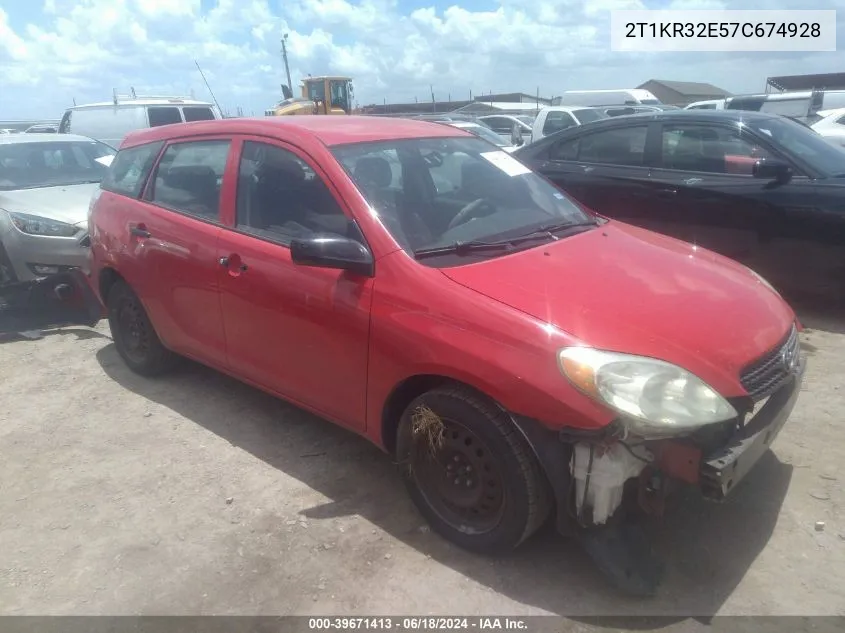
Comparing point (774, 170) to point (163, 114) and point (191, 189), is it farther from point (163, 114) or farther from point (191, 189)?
point (163, 114)

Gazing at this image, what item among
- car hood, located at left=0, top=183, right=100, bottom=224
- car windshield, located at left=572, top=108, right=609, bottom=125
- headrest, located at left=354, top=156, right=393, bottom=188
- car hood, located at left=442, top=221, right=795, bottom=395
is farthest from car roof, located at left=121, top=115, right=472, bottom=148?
car windshield, located at left=572, top=108, right=609, bottom=125

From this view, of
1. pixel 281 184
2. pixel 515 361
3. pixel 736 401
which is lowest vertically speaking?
pixel 736 401

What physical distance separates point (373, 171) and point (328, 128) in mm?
473

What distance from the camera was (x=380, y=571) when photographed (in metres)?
2.72

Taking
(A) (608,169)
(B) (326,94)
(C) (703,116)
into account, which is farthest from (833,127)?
(B) (326,94)

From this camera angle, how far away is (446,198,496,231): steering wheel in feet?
10.3

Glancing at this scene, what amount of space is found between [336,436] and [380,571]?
119 cm

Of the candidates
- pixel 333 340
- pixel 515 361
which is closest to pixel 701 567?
pixel 515 361

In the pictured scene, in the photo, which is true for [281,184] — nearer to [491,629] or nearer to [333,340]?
[333,340]

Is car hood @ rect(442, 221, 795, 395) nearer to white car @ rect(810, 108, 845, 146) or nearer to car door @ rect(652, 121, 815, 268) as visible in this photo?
car door @ rect(652, 121, 815, 268)

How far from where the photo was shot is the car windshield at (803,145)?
5.30 metres

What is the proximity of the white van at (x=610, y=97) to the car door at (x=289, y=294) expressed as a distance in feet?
60.3

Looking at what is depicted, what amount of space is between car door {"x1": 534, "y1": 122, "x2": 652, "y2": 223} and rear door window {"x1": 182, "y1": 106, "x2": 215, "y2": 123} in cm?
980

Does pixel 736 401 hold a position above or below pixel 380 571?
above
